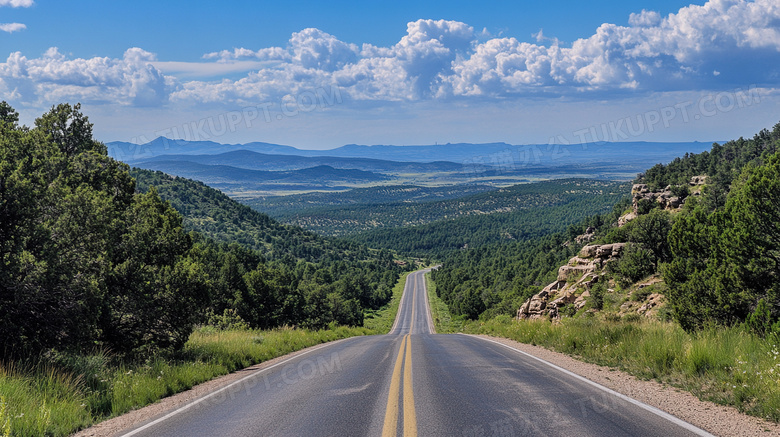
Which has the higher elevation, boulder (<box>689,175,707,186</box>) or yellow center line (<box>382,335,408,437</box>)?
boulder (<box>689,175,707,186</box>)

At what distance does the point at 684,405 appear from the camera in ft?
22.9

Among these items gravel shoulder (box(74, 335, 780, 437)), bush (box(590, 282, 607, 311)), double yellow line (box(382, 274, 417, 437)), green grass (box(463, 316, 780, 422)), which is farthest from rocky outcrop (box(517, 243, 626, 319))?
double yellow line (box(382, 274, 417, 437))

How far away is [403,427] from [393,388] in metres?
2.65

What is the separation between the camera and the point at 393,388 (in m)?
8.64

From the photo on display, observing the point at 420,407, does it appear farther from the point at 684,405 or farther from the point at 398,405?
the point at 684,405

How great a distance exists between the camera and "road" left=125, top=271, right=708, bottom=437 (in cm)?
598

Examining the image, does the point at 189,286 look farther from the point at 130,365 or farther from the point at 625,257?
the point at 625,257

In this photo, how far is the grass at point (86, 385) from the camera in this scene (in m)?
6.56

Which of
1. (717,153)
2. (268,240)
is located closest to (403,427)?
(717,153)

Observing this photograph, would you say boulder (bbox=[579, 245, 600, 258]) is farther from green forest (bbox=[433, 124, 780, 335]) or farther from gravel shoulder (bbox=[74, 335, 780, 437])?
gravel shoulder (bbox=[74, 335, 780, 437])

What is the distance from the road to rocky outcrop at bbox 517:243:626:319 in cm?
1861

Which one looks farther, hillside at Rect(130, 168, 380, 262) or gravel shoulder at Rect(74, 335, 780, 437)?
hillside at Rect(130, 168, 380, 262)

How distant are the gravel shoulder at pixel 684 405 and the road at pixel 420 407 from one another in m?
0.32

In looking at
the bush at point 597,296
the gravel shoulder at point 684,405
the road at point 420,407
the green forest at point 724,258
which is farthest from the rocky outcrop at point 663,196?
the road at point 420,407
